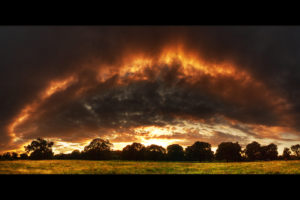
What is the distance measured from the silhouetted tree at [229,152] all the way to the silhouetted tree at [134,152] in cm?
488

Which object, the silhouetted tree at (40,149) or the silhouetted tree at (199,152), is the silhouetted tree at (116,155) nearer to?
the silhouetted tree at (40,149)

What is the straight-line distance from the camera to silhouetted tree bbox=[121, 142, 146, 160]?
1180cm

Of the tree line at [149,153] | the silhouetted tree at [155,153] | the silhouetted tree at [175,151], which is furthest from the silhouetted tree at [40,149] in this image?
the silhouetted tree at [175,151]

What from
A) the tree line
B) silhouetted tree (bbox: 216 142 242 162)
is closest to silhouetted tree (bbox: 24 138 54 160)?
the tree line

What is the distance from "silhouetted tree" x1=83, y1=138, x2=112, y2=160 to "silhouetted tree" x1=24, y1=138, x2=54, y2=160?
2126 mm

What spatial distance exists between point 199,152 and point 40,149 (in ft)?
35.1

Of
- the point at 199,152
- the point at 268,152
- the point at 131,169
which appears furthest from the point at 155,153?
the point at 268,152

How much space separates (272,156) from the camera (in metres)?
13.6
